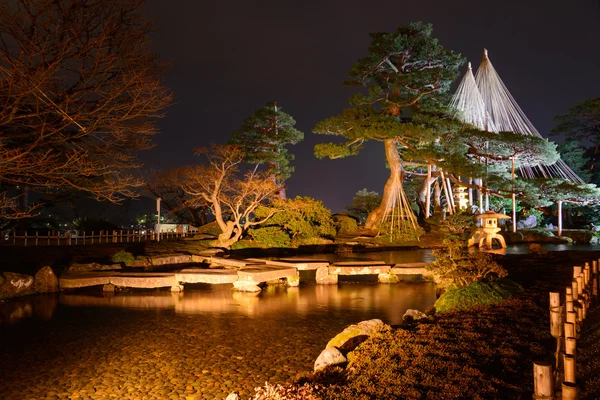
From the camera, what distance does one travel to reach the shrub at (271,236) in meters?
21.4

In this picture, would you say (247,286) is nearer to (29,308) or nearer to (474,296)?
(29,308)

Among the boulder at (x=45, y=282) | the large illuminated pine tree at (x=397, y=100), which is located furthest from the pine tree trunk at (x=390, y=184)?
the boulder at (x=45, y=282)

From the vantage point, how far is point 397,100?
2673 centimetres

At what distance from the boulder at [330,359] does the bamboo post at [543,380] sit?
2.54 meters

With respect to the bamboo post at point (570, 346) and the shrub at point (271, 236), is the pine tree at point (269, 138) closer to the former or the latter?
the shrub at point (271, 236)

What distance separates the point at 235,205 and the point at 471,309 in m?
16.5

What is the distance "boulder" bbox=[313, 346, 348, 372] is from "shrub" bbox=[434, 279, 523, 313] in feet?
A: 10.2

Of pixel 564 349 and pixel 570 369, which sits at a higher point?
pixel 570 369

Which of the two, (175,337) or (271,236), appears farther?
(271,236)

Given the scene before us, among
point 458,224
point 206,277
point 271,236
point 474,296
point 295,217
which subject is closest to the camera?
point 474,296

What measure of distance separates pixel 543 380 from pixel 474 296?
15.9 ft

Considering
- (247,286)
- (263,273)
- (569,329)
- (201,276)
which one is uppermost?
(569,329)

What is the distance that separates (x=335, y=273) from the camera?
44.5 feet

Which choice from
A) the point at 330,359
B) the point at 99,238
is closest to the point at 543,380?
the point at 330,359
